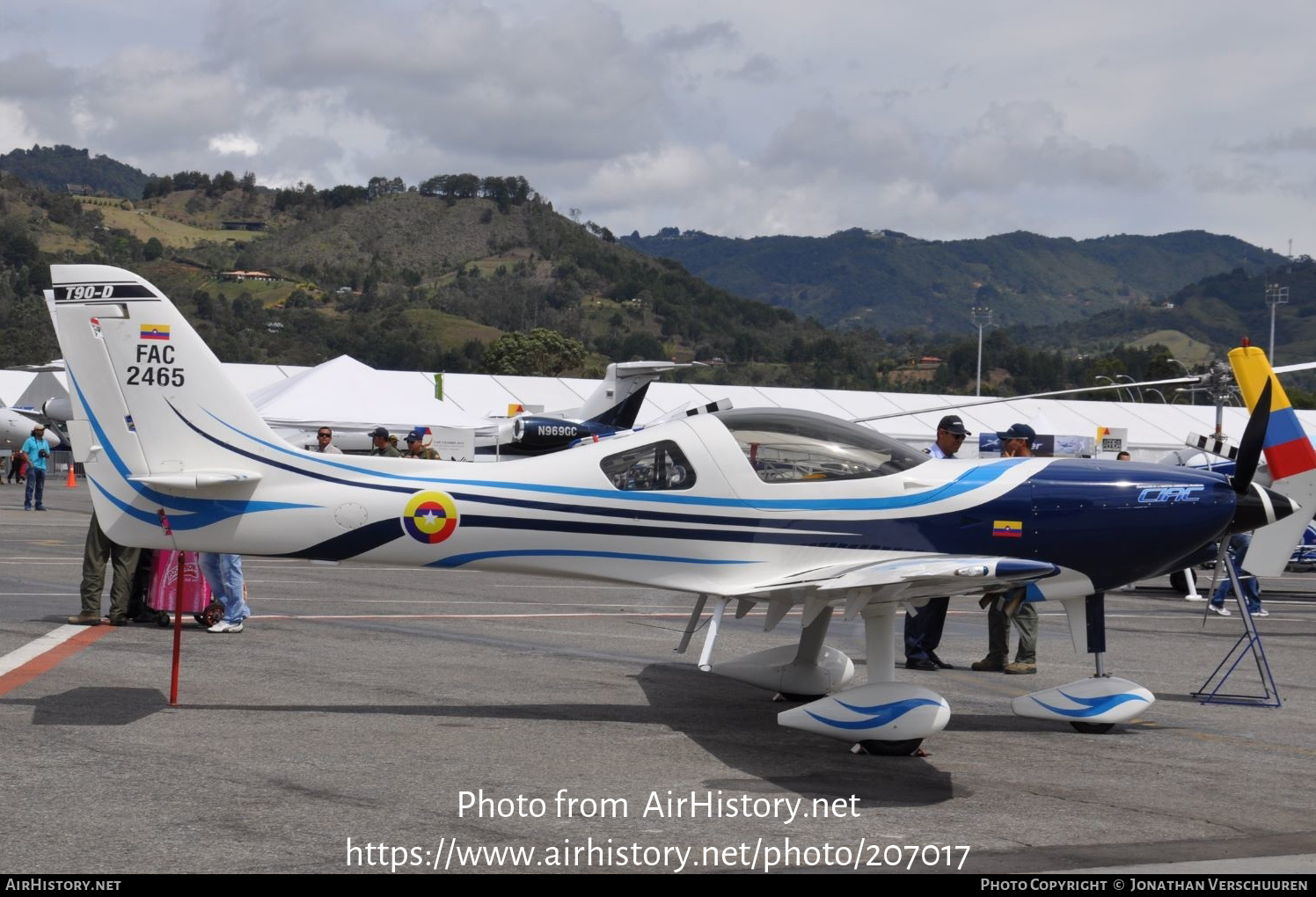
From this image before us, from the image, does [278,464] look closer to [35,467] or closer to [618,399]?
[35,467]

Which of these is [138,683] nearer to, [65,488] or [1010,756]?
[1010,756]

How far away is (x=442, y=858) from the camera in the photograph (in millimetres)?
5469

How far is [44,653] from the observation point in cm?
1043

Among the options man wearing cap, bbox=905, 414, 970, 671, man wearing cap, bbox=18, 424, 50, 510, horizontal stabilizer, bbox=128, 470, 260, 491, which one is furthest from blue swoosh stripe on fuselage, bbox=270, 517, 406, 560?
man wearing cap, bbox=18, 424, 50, 510

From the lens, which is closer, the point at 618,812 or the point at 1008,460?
the point at 618,812

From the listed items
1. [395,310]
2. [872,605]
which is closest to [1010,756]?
[872,605]

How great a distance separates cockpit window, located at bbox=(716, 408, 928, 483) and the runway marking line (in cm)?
543

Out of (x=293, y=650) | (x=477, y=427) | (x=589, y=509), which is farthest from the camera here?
(x=477, y=427)

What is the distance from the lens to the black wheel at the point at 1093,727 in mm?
9023

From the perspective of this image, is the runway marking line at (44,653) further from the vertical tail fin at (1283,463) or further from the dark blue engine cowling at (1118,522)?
the vertical tail fin at (1283,463)

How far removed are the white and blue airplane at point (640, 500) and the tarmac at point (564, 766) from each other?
1.05 m

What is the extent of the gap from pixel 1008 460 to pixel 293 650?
6.24m

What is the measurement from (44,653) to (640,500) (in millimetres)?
5271
